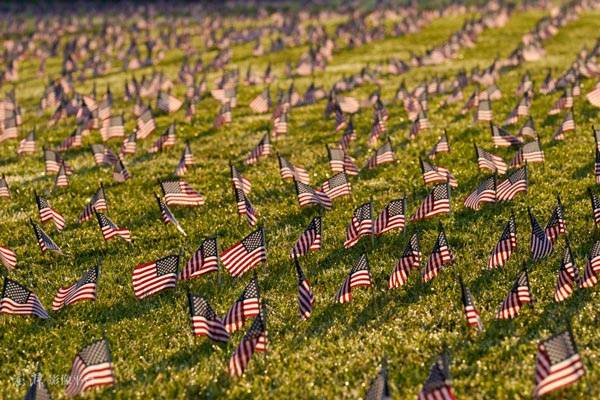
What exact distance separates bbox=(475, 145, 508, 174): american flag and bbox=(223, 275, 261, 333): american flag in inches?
258

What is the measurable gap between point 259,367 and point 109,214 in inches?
246

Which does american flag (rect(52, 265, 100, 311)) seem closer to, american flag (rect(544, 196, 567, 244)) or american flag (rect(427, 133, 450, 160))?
american flag (rect(544, 196, 567, 244))

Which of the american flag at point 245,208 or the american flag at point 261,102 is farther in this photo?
the american flag at point 261,102

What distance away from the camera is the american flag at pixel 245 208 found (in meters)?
12.3

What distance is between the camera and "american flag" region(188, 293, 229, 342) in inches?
342

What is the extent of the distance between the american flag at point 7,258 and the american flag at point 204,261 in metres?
3.18

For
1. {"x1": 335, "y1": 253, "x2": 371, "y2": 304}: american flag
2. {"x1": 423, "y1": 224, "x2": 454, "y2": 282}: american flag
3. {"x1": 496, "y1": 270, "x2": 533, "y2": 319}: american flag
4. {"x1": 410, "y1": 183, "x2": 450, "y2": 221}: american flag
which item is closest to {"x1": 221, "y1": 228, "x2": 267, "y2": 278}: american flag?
{"x1": 335, "y1": 253, "x2": 371, "y2": 304}: american flag

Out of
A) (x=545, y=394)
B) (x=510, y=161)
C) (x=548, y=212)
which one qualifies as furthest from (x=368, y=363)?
(x=510, y=161)

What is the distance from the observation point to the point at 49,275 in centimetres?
1130

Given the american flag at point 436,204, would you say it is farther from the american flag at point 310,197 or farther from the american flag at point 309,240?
the american flag at point 309,240

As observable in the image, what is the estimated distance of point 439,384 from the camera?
7094mm

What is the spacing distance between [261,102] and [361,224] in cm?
1090

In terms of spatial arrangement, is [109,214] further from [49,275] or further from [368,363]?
[368,363]

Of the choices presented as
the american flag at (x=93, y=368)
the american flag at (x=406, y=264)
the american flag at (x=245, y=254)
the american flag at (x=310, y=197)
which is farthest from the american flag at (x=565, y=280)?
the american flag at (x=93, y=368)
